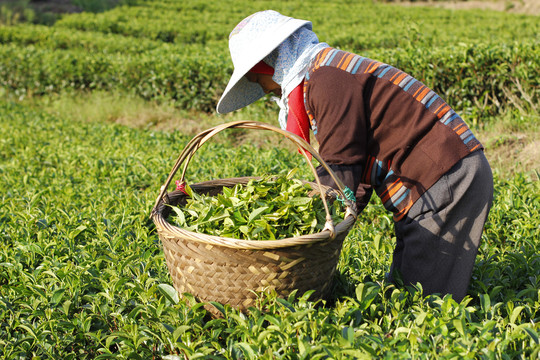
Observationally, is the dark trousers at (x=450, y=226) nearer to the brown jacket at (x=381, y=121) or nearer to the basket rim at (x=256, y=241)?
the brown jacket at (x=381, y=121)

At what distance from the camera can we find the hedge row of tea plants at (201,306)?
155cm

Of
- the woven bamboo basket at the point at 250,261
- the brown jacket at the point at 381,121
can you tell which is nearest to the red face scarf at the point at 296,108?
the brown jacket at the point at 381,121

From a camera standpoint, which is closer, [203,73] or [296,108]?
[296,108]

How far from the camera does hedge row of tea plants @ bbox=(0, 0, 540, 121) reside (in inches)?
240

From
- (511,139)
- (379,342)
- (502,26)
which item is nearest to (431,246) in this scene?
(379,342)

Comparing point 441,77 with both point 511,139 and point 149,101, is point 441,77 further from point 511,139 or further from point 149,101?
point 149,101

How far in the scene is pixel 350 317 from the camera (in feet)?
5.71

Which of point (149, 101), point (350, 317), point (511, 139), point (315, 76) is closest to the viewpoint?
point (350, 317)

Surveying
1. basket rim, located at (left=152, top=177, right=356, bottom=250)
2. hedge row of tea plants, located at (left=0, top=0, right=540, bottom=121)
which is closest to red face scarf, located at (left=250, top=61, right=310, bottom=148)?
basket rim, located at (left=152, top=177, right=356, bottom=250)

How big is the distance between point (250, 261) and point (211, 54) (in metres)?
7.76

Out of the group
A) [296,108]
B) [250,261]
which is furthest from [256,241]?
[296,108]

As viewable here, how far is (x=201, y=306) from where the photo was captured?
5.84 ft

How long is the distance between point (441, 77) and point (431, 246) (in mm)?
4720

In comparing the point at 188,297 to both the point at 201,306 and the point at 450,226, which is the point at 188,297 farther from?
the point at 450,226
